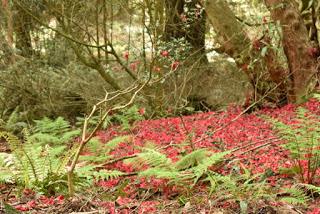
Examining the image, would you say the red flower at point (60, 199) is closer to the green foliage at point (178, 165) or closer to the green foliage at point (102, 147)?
the green foliage at point (178, 165)

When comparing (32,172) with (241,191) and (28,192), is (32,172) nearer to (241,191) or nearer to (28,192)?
(28,192)

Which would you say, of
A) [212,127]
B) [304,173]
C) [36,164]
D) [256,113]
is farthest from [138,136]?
[304,173]

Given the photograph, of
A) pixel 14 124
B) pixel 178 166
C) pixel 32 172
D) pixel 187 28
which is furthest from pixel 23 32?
pixel 178 166

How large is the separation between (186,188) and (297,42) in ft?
13.8

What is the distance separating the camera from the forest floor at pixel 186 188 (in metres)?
3.62

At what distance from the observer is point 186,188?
4465 millimetres

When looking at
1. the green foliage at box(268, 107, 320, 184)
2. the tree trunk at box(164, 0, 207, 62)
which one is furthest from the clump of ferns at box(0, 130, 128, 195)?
the tree trunk at box(164, 0, 207, 62)

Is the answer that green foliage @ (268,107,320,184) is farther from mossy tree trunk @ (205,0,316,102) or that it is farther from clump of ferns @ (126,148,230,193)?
mossy tree trunk @ (205,0,316,102)

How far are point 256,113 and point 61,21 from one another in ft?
14.5

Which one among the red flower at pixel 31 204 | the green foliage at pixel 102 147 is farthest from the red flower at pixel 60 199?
the green foliage at pixel 102 147

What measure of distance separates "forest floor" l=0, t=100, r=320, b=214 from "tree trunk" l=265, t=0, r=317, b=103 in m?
0.47

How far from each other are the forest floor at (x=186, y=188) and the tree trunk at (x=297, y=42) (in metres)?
0.47

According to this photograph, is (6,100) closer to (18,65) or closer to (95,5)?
(18,65)

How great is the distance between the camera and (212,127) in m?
7.51
